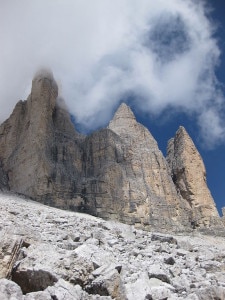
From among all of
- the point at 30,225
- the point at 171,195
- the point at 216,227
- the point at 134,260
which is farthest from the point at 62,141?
the point at 134,260

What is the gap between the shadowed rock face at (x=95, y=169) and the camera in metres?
57.9

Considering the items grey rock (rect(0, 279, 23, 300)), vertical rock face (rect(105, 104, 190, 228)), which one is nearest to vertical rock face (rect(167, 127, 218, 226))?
vertical rock face (rect(105, 104, 190, 228))

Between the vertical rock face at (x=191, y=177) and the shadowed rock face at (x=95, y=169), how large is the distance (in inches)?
7.1

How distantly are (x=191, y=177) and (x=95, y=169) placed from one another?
1882 centimetres

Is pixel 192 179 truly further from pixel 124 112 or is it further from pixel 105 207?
pixel 105 207

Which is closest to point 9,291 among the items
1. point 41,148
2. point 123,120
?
point 41,148

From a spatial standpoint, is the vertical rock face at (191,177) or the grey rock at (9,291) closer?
the grey rock at (9,291)

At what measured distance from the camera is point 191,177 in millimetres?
73500

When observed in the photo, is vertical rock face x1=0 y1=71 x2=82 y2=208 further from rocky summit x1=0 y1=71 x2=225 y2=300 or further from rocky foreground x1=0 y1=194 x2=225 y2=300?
rocky foreground x1=0 y1=194 x2=225 y2=300

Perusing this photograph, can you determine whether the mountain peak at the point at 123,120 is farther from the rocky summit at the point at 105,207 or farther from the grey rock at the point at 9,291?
the grey rock at the point at 9,291

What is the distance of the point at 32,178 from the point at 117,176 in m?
12.7

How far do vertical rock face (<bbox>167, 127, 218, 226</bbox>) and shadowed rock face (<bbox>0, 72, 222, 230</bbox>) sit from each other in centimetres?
18

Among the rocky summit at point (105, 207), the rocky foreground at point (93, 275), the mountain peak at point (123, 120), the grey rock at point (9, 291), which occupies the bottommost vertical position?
the grey rock at point (9, 291)

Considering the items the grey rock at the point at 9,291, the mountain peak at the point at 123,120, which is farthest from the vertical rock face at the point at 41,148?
the grey rock at the point at 9,291
